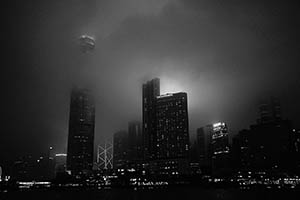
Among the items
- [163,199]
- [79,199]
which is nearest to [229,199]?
[163,199]

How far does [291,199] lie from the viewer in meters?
116

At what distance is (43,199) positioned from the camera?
138 metres

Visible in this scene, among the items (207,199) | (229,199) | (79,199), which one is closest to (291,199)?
(229,199)

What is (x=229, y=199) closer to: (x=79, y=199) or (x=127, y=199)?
(x=127, y=199)

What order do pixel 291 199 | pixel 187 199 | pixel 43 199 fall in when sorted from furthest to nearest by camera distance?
pixel 43 199
pixel 187 199
pixel 291 199

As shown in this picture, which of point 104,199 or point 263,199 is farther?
point 104,199

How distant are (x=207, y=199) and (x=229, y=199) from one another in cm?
870

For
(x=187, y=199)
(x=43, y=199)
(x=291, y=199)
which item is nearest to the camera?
(x=291, y=199)

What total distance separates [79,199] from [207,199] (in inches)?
2051

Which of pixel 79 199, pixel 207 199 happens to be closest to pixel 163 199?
pixel 207 199

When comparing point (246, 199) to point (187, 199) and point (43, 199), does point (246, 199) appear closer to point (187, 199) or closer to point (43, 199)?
point (187, 199)

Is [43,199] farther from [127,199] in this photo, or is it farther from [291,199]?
[291,199]

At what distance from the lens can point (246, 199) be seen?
394 feet

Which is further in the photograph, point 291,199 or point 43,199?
point 43,199
